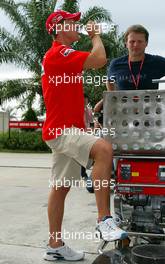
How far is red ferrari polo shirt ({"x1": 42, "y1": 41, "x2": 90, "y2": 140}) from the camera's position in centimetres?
354

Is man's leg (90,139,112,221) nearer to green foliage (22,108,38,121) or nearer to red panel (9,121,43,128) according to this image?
red panel (9,121,43,128)

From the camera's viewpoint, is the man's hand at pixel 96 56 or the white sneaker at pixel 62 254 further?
the white sneaker at pixel 62 254

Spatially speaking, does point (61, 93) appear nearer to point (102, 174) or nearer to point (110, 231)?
point (102, 174)

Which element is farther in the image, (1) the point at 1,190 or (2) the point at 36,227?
(1) the point at 1,190

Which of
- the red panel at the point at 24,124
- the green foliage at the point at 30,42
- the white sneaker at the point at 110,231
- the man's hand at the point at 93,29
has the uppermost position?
the green foliage at the point at 30,42

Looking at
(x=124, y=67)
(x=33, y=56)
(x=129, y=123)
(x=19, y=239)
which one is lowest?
(x=19, y=239)

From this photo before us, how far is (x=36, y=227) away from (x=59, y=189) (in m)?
1.20

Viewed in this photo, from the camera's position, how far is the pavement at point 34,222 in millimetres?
4051

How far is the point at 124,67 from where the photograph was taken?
13.4ft

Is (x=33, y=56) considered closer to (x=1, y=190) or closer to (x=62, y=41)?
(x=1, y=190)

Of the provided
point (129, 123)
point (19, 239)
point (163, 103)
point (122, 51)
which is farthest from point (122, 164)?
point (122, 51)

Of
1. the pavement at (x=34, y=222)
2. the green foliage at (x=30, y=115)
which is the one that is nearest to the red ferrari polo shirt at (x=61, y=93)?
the pavement at (x=34, y=222)

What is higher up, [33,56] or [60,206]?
[33,56]

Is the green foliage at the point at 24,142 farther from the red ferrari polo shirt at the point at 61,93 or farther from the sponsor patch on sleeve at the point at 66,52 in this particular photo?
the sponsor patch on sleeve at the point at 66,52
